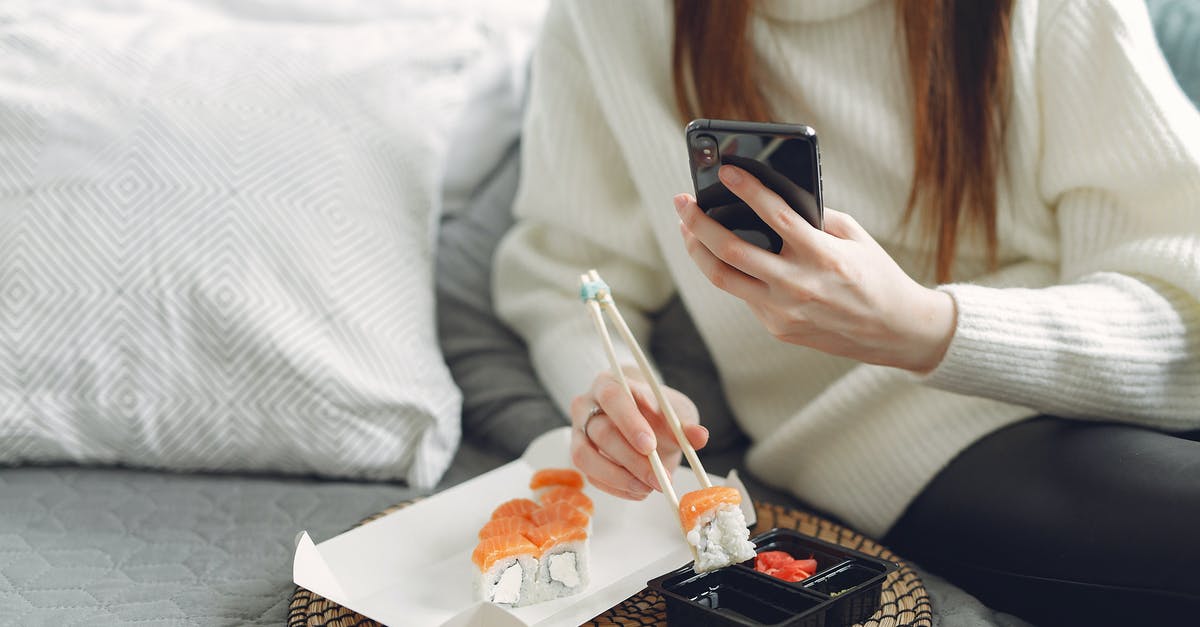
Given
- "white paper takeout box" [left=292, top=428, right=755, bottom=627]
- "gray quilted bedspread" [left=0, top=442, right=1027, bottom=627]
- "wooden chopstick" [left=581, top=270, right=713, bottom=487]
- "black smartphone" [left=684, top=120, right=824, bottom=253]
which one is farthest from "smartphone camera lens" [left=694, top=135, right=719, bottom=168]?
"gray quilted bedspread" [left=0, top=442, right=1027, bottom=627]

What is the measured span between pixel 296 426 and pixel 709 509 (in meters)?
0.46

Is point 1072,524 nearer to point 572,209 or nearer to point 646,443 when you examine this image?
point 646,443

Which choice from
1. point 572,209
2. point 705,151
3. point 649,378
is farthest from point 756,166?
point 572,209

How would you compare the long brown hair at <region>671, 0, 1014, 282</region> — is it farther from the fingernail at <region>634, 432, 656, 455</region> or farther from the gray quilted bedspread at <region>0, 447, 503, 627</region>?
the gray quilted bedspread at <region>0, 447, 503, 627</region>

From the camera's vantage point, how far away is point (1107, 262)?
82cm

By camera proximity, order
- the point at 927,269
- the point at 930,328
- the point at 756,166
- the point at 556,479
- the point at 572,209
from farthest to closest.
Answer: the point at 572,209 < the point at 927,269 < the point at 556,479 < the point at 930,328 < the point at 756,166

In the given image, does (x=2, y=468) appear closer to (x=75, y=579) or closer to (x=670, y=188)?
(x=75, y=579)

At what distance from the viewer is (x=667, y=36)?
984mm

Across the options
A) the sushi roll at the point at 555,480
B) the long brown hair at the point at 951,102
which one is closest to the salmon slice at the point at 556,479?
the sushi roll at the point at 555,480

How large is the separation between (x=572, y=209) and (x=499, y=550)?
479mm

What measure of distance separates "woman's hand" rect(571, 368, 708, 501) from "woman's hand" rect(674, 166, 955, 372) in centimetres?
12

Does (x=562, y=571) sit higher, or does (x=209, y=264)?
(x=209, y=264)

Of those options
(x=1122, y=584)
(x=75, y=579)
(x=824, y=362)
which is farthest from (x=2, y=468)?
(x=1122, y=584)

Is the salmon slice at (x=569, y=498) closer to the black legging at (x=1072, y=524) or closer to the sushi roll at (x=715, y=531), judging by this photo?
the sushi roll at (x=715, y=531)
